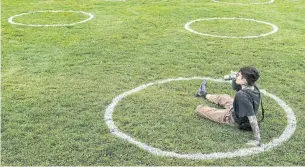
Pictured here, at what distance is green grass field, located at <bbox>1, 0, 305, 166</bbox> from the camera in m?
5.43

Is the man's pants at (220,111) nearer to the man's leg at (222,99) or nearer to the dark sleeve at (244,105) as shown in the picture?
the man's leg at (222,99)

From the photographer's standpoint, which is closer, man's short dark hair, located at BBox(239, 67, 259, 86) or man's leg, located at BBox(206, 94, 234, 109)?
man's short dark hair, located at BBox(239, 67, 259, 86)

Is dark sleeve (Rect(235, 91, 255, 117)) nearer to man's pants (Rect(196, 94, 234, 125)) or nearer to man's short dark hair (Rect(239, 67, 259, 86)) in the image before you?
man's short dark hair (Rect(239, 67, 259, 86))

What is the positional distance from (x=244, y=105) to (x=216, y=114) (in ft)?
1.96

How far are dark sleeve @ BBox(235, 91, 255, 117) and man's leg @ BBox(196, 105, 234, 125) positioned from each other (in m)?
0.33

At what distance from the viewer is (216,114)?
6164 mm

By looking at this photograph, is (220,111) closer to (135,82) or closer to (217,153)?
(217,153)

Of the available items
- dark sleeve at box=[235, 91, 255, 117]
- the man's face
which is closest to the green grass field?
dark sleeve at box=[235, 91, 255, 117]

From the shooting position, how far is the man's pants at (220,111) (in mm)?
6046

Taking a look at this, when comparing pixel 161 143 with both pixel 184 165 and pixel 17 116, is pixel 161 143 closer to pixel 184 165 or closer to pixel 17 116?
pixel 184 165

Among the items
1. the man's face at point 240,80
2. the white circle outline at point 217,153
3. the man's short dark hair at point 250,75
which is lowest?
the white circle outline at point 217,153

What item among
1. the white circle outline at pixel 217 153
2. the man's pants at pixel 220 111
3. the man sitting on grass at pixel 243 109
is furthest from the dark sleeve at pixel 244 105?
the white circle outline at pixel 217 153

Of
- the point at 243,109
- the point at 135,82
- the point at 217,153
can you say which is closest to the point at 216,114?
the point at 243,109

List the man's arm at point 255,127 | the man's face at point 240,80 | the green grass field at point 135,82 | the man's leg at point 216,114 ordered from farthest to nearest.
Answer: the man's leg at point 216,114 → the man's face at point 240,80 → the man's arm at point 255,127 → the green grass field at point 135,82
